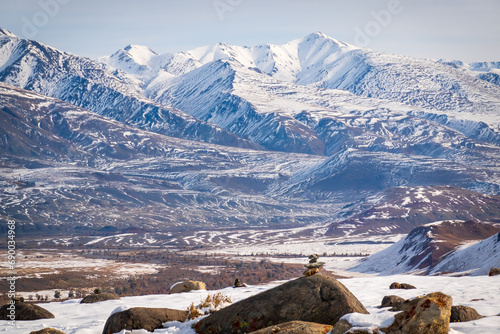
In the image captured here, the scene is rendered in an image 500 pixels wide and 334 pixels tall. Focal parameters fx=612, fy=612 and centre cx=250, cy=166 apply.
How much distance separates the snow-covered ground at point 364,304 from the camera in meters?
21.1

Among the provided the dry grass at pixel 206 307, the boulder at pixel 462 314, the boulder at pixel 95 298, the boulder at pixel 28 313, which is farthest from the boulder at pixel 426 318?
the boulder at pixel 95 298

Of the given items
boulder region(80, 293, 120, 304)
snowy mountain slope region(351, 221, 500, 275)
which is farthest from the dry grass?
snowy mountain slope region(351, 221, 500, 275)

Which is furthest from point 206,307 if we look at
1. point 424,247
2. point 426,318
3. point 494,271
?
point 424,247

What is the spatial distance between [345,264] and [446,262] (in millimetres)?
52747

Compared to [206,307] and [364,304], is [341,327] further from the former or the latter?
[364,304]

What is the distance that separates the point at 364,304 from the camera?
29.5 m

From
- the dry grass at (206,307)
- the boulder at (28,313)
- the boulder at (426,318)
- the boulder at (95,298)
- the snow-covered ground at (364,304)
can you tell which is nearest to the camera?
the boulder at (426,318)

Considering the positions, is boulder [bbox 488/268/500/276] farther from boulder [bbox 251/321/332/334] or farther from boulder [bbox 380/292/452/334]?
boulder [bbox 251/321/332/334]

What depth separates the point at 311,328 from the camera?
19.1m

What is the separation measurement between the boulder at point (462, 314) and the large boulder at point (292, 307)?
3869mm

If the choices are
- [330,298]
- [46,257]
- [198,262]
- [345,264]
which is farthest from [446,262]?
[46,257]

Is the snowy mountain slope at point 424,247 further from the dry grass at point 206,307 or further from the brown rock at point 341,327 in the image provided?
the brown rock at point 341,327

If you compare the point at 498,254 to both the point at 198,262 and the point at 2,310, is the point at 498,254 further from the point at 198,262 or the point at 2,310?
the point at 198,262

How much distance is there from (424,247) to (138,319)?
132 metres
